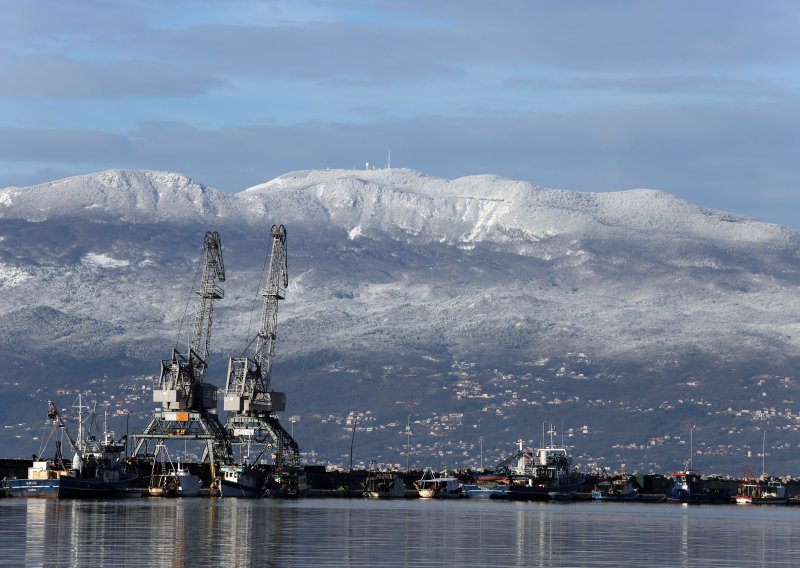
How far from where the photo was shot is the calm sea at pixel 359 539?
3627 inches

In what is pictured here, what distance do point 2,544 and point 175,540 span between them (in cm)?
1094

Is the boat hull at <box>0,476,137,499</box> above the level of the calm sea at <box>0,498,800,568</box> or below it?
above

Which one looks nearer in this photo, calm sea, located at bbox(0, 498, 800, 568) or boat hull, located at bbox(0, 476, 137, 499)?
calm sea, located at bbox(0, 498, 800, 568)

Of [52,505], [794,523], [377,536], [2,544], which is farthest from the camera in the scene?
[794,523]

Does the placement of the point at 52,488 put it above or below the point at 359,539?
above

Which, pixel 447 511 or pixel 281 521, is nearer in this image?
pixel 281 521

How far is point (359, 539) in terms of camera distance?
11044cm

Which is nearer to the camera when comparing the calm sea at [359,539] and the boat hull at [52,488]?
the calm sea at [359,539]

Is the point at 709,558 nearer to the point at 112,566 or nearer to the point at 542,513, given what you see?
the point at 112,566

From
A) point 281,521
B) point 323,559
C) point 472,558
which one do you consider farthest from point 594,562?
point 281,521

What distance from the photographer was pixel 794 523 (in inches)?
6831

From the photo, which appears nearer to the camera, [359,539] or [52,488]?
[359,539]

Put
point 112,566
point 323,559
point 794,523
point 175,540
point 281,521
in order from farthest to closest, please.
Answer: point 794,523
point 281,521
point 175,540
point 323,559
point 112,566

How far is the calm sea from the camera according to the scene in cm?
9212
